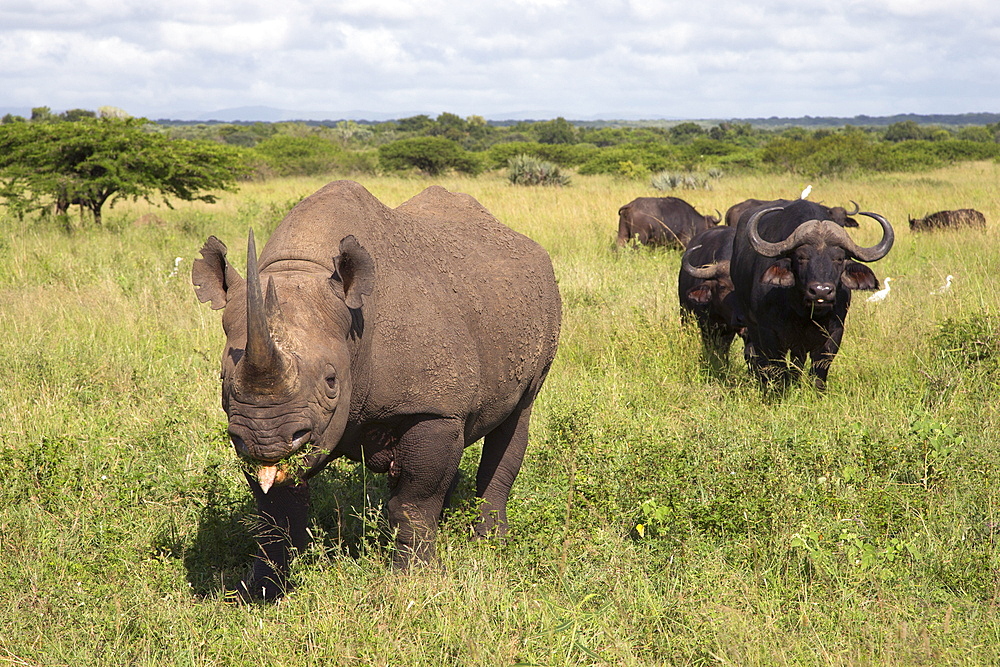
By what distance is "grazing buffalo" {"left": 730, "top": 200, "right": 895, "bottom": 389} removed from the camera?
259 inches

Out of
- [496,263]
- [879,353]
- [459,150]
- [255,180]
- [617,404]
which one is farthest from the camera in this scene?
[459,150]

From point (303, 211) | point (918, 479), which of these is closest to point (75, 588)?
point (303, 211)

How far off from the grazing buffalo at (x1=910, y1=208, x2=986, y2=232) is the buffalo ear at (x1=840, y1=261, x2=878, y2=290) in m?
8.06

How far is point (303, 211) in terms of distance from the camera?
3641mm

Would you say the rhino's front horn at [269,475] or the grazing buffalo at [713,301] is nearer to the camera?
the rhino's front horn at [269,475]

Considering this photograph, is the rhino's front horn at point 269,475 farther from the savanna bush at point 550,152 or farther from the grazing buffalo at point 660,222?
the savanna bush at point 550,152

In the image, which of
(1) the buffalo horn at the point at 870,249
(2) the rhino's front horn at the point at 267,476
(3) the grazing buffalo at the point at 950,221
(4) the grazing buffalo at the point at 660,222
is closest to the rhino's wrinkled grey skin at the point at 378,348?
(2) the rhino's front horn at the point at 267,476

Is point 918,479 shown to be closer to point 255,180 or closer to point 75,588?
point 75,588

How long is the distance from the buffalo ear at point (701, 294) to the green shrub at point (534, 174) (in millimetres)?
17716

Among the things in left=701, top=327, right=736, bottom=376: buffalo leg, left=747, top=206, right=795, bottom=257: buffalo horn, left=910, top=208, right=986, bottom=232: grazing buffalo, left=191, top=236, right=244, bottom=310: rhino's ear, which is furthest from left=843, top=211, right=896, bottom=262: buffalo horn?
left=910, top=208, right=986, bottom=232: grazing buffalo

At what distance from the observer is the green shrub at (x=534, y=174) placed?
2608 centimetres

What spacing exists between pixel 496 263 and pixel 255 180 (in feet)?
88.4

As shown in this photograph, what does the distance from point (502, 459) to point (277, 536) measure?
1.41m

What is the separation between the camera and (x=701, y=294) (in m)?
8.30
